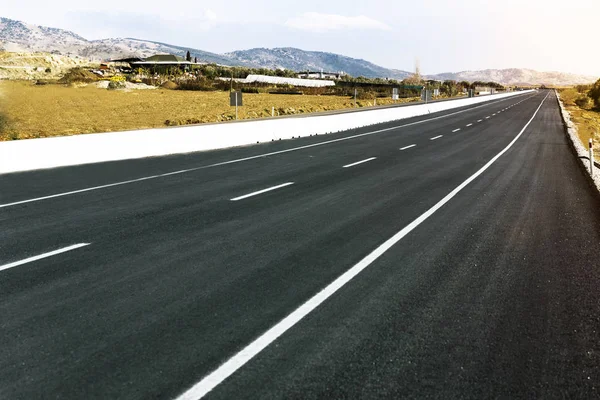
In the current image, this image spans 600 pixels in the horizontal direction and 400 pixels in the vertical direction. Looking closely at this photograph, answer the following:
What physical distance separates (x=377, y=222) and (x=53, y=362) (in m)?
5.72

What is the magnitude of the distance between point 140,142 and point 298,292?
14.5 metres

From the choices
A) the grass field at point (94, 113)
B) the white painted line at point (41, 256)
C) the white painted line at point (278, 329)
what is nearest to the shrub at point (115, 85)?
the grass field at point (94, 113)

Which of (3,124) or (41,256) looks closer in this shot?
(41,256)

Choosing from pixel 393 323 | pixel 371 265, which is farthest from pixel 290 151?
pixel 393 323

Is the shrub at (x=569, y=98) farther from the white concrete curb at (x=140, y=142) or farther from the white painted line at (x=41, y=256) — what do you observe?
the white painted line at (x=41, y=256)

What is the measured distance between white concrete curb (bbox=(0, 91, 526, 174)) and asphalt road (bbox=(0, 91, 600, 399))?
352 centimetres

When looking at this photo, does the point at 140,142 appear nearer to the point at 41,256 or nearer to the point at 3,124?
the point at 41,256

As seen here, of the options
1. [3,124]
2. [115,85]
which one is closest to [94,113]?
[3,124]

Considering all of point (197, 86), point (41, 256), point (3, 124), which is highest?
point (197, 86)

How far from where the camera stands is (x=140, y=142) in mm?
18453

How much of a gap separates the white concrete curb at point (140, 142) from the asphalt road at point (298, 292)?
3.52 metres

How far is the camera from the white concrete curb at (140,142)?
1502 centimetres

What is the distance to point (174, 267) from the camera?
6.15 metres

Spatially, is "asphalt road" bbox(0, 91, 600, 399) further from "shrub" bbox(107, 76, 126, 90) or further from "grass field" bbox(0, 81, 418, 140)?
"shrub" bbox(107, 76, 126, 90)
